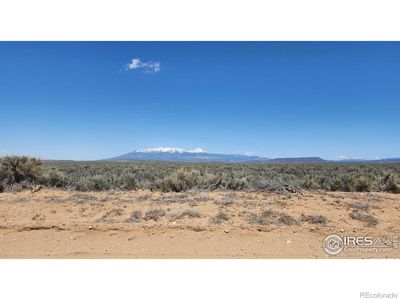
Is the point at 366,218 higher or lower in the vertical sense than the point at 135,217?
lower

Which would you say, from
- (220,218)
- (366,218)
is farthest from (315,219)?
(220,218)

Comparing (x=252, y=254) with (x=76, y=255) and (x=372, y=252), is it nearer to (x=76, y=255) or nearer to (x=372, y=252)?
(x=372, y=252)

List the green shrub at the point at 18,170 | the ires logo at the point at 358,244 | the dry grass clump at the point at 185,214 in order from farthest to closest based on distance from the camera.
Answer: the green shrub at the point at 18,170 < the dry grass clump at the point at 185,214 < the ires logo at the point at 358,244

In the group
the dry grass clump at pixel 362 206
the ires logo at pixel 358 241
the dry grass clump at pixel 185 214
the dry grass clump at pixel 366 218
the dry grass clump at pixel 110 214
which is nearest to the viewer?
the ires logo at pixel 358 241

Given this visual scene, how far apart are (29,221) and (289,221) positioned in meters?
6.48

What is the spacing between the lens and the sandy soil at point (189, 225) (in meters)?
6.64

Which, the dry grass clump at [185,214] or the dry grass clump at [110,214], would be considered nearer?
the dry grass clump at [110,214]

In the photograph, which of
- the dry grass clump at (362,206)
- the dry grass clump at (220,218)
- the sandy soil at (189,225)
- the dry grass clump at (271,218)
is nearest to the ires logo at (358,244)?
the sandy soil at (189,225)

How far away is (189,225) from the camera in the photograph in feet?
25.7

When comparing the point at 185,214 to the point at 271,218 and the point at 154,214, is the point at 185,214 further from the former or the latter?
the point at 271,218

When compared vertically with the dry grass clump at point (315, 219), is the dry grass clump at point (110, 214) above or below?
above

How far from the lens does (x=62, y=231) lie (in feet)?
25.5

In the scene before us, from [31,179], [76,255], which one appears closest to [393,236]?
[76,255]

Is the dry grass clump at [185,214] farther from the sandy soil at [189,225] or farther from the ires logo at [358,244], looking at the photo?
the ires logo at [358,244]
